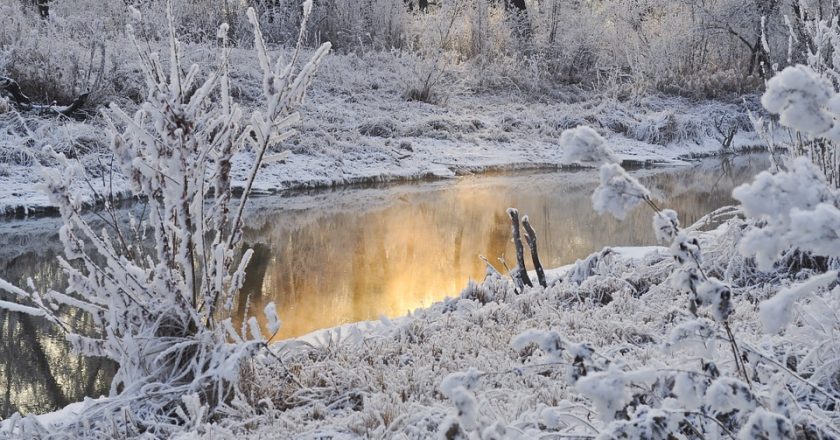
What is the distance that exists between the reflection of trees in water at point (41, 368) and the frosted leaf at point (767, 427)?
3.14 metres

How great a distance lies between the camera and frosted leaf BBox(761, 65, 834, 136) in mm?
1061

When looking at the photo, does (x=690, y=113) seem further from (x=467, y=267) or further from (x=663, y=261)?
(x=663, y=261)

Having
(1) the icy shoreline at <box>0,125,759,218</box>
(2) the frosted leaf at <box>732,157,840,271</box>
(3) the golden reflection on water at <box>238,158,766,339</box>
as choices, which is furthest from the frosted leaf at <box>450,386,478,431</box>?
(1) the icy shoreline at <box>0,125,759,218</box>

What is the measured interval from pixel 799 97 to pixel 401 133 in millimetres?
10104

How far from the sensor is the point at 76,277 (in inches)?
101

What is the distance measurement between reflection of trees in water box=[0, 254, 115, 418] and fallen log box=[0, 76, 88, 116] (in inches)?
207

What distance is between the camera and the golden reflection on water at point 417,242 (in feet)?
17.0

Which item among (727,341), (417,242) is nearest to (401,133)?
(417,242)

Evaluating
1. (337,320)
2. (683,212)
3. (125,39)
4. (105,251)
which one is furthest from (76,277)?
(125,39)

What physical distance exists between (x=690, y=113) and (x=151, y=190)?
1344cm

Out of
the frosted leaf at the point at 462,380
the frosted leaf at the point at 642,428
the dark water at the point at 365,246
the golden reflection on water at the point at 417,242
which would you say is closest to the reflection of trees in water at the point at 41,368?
the dark water at the point at 365,246

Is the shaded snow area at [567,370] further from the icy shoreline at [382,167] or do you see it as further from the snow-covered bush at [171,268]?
the icy shoreline at [382,167]

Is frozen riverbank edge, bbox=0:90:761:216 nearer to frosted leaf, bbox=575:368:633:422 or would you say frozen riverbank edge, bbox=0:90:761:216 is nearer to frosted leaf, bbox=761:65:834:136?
frosted leaf, bbox=575:368:633:422

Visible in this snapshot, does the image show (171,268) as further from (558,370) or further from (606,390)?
(606,390)
